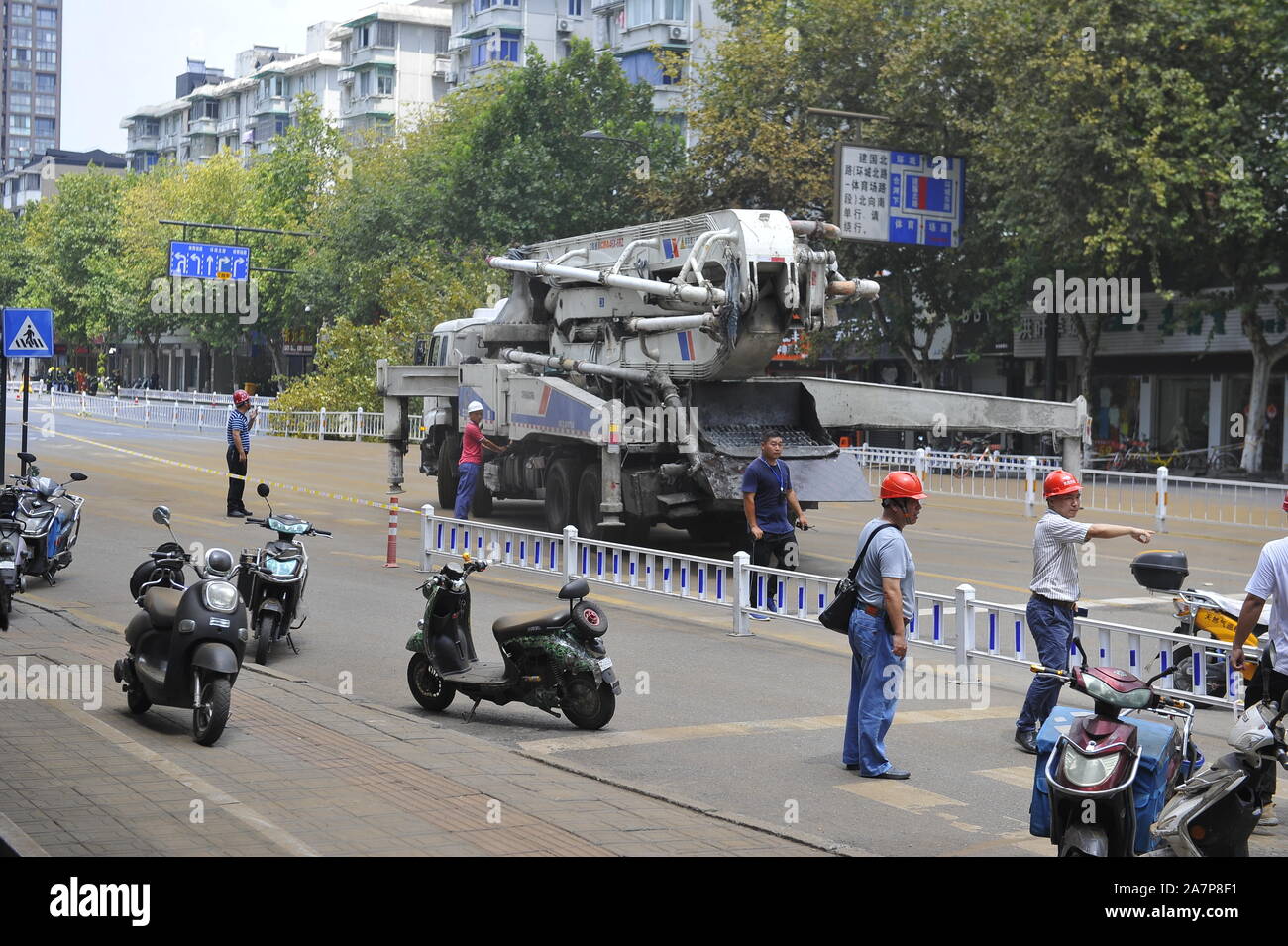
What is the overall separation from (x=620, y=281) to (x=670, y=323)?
2.95 ft

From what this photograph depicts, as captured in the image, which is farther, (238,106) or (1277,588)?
(238,106)

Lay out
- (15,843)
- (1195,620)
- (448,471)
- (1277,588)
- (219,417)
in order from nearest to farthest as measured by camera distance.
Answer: (15,843) → (1277,588) → (1195,620) → (448,471) → (219,417)

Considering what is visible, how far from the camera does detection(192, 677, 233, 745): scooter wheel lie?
9148 millimetres

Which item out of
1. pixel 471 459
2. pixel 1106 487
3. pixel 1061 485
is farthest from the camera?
pixel 1106 487

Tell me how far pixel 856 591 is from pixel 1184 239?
26.8 m

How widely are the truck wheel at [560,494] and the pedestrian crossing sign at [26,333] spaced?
7874 mm

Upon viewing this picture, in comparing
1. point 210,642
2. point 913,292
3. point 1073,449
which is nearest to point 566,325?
point 1073,449

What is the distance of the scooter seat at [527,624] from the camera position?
9.88m

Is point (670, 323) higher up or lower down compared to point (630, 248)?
lower down

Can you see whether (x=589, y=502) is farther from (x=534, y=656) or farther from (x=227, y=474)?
(x=227, y=474)

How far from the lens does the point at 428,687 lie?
1060cm

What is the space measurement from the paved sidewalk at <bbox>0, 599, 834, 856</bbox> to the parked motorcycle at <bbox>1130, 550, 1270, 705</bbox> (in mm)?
2886

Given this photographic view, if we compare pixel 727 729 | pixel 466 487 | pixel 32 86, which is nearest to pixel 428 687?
pixel 727 729
